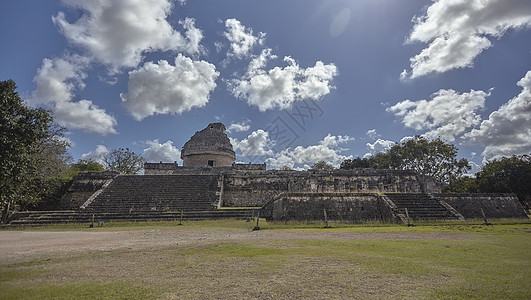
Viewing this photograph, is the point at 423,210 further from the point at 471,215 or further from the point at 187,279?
the point at 187,279

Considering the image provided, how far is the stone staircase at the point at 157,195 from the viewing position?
54.2 ft

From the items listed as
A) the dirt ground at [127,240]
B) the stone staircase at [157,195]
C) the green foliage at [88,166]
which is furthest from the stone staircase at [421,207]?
the green foliage at [88,166]

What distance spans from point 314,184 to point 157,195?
1172 centimetres

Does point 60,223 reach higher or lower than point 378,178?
lower

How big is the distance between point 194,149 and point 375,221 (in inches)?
871

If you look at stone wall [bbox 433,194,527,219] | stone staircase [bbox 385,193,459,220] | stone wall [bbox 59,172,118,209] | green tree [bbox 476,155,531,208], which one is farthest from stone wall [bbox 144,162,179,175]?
green tree [bbox 476,155,531,208]

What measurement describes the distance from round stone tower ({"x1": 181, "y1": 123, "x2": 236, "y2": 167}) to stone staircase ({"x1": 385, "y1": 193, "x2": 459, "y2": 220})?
19200 mm

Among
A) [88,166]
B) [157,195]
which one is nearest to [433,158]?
[157,195]

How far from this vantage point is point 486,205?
50.1ft

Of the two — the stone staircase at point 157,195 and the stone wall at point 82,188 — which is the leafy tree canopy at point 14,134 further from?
the stone wall at point 82,188

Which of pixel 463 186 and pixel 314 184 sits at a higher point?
pixel 463 186

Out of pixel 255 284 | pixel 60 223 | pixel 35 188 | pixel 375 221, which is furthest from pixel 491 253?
pixel 35 188

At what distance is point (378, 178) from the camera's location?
20.4 m

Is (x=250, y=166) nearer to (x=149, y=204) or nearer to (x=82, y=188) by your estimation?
(x=149, y=204)
